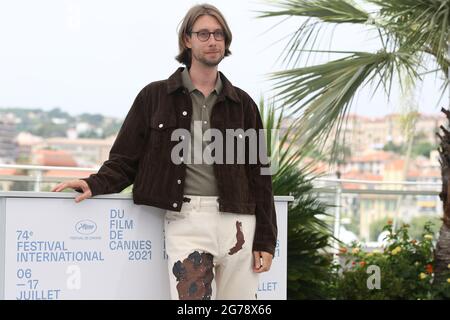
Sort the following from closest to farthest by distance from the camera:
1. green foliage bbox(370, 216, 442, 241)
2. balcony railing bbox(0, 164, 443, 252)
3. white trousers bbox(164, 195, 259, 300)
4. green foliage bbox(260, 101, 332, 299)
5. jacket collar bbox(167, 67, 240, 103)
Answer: white trousers bbox(164, 195, 259, 300)
jacket collar bbox(167, 67, 240, 103)
green foliage bbox(260, 101, 332, 299)
balcony railing bbox(0, 164, 443, 252)
green foliage bbox(370, 216, 442, 241)

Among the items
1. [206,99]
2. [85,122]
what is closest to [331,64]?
[206,99]

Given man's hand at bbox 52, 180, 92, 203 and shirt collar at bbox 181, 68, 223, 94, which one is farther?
shirt collar at bbox 181, 68, 223, 94

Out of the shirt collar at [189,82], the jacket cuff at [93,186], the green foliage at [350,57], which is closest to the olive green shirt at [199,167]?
the shirt collar at [189,82]

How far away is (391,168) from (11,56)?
95.9ft

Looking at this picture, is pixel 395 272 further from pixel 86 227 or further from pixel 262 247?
pixel 86 227

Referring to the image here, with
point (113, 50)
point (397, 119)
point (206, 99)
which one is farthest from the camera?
point (113, 50)

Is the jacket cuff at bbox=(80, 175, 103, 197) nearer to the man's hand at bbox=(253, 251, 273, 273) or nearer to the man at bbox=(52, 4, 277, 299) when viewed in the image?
the man at bbox=(52, 4, 277, 299)

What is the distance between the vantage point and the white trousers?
3.48 metres

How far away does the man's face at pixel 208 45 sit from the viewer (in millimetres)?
3537

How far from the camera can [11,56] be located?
223 ft

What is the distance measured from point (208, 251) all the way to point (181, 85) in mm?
665

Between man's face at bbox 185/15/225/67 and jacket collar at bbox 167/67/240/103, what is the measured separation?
0.13 metres
